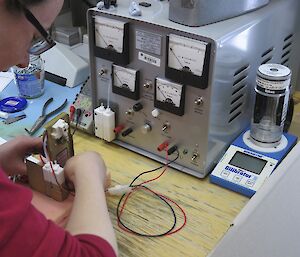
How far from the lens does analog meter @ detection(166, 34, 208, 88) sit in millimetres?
980

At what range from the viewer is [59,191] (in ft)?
3.20

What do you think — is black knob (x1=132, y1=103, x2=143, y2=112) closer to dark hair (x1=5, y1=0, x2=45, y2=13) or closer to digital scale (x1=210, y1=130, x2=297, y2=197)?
digital scale (x1=210, y1=130, x2=297, y2=197)

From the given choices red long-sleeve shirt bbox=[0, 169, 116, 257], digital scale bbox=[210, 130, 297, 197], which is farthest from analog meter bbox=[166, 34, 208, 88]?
red long-sleeve shirt bbox=[0, 169, 116, 257]

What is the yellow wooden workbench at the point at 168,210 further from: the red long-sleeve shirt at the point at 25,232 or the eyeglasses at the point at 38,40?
the eyeglasses at the point at 38,40

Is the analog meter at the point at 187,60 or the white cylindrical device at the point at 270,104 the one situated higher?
the analog meter at the point at 187,60

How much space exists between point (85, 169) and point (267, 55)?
23.4 inches

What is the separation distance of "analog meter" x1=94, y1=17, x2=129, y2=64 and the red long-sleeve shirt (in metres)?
0.53

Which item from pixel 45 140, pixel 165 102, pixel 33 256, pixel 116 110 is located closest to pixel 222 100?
pixel 165 102

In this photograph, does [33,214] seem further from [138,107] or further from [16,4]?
[138,107]

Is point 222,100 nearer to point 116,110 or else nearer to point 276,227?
point 116,110

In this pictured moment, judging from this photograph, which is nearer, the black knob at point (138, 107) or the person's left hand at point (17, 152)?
the person's left hand at point (17, 152)

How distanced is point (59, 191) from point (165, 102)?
1.08 feet

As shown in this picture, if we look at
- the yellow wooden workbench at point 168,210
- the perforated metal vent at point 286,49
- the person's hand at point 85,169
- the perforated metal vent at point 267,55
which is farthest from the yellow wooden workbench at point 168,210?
the perforated metal vent at point 286,49

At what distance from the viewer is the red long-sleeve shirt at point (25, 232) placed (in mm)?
632
